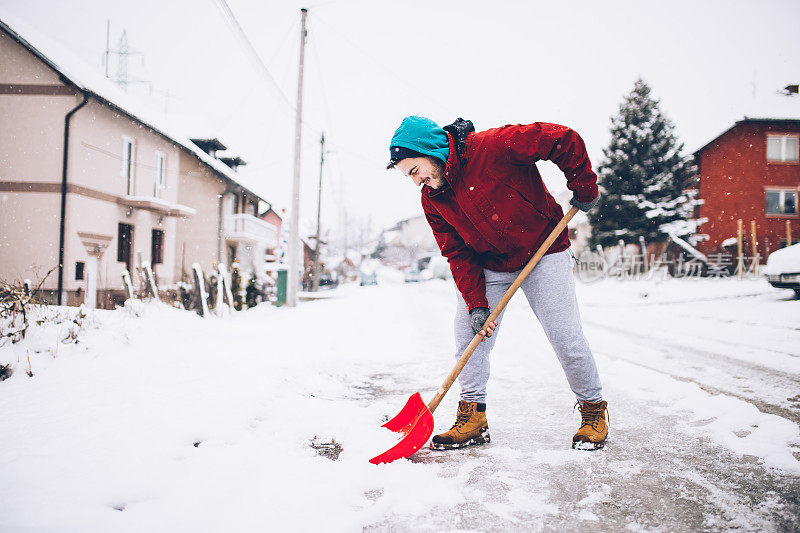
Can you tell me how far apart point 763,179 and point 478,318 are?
23459 millimetres

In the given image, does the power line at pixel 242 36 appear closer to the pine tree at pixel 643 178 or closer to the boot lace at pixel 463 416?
the boot lace at pixel 463 416

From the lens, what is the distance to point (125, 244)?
1517 centimetres

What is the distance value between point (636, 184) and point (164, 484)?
20913 millimetres

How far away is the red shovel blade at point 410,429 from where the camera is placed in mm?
1851

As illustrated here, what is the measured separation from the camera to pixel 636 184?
18.8m

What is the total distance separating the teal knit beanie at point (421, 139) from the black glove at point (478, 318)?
2.46 ft

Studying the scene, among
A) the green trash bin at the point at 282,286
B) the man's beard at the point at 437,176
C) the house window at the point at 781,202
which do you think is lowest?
the green trash bin at the point at 282,286

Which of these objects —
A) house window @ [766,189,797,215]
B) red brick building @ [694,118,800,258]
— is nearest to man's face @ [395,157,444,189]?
red brick building @ [694,118,800,258]

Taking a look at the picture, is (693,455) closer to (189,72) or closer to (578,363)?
(578,363)

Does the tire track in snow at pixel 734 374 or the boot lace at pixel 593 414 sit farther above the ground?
the boot lace at pixel 593 414

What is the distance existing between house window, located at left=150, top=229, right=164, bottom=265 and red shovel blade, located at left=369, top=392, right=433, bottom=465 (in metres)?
17.6

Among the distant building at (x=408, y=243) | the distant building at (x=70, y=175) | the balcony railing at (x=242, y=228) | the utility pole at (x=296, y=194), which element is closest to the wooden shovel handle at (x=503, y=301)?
the distant building at (x=70, y=175)

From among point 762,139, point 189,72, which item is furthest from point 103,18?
point 762,139

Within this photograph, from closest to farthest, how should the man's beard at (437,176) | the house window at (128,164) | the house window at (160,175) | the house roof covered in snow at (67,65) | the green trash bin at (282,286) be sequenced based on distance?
the man's beard at (437,176)
the house roof covered in snow at (67,65)
the green trash bin at (282,286)
the house window at (128,164)
the house window at (160,175)
